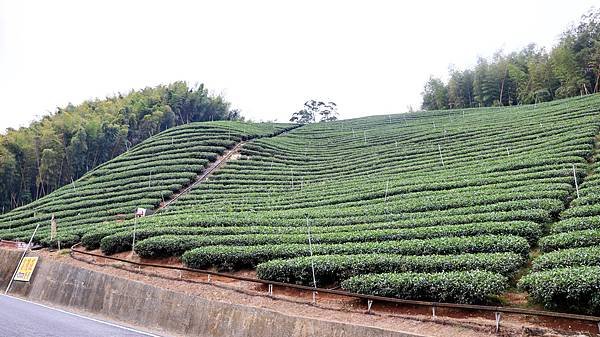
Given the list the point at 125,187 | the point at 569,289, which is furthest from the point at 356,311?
the point at 125,187

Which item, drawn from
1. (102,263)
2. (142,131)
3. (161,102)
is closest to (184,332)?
(102,263)

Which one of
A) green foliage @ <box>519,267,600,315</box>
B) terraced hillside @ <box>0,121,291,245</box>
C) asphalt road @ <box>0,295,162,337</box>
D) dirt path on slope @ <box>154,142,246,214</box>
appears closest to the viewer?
green foliage @ <box>519,267,600,315</box>

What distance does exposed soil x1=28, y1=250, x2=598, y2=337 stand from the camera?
8.89 meters

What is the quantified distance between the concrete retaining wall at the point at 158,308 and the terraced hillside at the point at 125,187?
5.66 metres

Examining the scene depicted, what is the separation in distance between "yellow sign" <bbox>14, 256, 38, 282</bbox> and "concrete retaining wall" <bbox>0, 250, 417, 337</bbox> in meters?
0.29

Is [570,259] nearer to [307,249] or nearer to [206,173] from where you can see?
[307,249]

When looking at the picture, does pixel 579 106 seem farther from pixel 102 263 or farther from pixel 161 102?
pixel 161 102

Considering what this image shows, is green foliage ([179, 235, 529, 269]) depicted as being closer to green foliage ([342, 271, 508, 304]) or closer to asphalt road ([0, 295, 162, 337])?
green foliage ([342, 271, 508, 304])

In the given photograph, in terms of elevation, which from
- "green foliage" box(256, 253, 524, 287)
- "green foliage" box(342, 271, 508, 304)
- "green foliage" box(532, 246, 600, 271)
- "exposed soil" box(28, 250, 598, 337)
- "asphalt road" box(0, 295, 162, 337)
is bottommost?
"asphalt road" box(0, 295, 162, 337)

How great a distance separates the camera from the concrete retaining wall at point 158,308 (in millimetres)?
10523

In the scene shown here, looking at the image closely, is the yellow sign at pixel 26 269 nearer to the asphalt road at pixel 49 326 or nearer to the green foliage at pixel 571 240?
the asphalt road at pixel 49 326

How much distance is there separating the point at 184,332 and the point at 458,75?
66.2m

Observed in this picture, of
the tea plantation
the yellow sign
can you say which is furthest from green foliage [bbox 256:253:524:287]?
the yellow sign

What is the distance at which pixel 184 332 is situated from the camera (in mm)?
12477
